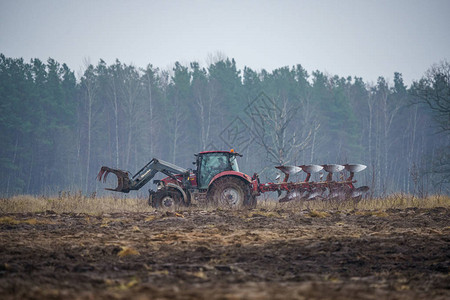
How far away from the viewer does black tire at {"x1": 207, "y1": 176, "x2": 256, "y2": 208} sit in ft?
47.7

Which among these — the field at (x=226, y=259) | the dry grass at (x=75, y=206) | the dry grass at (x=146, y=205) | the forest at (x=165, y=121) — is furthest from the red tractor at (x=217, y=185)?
the forest at (x=165, y=121)

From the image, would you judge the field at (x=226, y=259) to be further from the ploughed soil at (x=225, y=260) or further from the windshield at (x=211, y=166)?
the windshield at (x=211, y=166)

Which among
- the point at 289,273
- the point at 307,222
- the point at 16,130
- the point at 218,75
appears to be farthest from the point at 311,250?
the point at 218,75

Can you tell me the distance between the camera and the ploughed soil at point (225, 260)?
150 inches

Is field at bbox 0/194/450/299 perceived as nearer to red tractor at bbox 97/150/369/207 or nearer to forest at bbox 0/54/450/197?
red tractor at bbox 97/150/369/207

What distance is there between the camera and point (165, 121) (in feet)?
155

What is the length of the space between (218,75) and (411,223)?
41613 millimetres

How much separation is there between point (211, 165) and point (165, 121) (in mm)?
32427

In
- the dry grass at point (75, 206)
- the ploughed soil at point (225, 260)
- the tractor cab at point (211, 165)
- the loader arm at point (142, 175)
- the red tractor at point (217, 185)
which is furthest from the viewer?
the loader arm at point (142, 175)

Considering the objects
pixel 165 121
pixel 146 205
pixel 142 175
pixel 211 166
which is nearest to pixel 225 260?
pixel 211 166

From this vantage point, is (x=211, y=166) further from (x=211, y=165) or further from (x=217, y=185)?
(x=217, y=185)

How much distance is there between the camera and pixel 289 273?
4988mm

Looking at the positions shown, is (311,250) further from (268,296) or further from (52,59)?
(52,59)

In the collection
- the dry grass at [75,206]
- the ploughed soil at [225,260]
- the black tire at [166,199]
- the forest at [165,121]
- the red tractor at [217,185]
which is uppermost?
the forest at [165,121]
